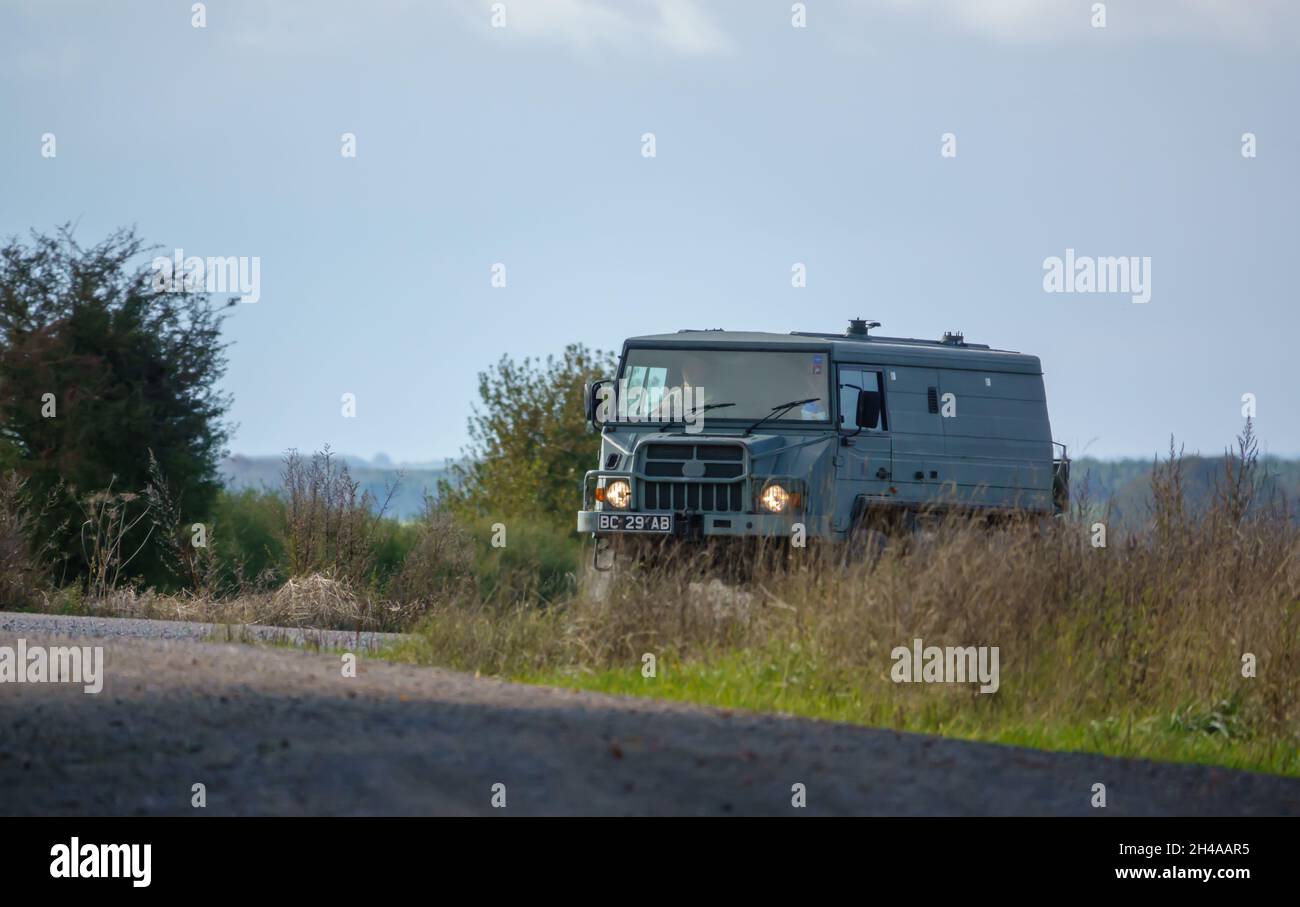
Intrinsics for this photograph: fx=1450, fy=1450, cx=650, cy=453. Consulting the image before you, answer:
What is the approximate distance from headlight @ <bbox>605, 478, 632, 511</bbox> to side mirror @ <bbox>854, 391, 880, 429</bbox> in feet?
7.74

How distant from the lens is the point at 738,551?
12844mm

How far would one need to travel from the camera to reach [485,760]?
5945 mm

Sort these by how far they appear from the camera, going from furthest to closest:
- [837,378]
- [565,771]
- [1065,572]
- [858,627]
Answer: [837,378] → [1065,572] → [858,627] → [565,771]

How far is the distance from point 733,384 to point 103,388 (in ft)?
51.8

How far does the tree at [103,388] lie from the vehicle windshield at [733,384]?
43.1 ft

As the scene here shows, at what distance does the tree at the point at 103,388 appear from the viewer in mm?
24938

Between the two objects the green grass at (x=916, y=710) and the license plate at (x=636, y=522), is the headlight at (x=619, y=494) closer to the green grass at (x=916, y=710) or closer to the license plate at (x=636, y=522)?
the license plate at (x=636, y=522)

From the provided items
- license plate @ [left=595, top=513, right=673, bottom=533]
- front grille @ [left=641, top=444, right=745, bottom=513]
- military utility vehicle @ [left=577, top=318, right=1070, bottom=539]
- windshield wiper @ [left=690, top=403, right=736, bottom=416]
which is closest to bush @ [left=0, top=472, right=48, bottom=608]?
military utility vehicle @ [left=577, top=318, right=1070, bottom=539]
